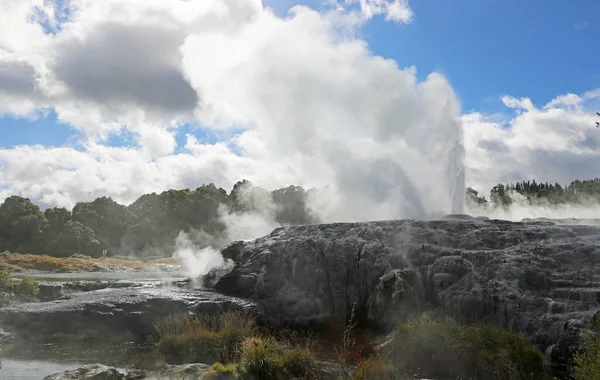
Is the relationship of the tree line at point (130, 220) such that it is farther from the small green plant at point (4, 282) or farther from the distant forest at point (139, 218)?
the small green plant at point (4, 282)

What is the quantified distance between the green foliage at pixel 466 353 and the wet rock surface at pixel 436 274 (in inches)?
90.7

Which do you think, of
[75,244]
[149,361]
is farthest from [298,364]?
[75,244]

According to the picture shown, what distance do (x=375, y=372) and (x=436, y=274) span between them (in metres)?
6.92

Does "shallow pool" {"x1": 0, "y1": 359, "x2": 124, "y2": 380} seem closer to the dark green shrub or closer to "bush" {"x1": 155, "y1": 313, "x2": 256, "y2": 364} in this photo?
"bush" {"x1": 155, "y1": 313, "x2": 256, "y2": 364}

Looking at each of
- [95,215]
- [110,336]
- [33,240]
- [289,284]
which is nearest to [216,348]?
[110,336]

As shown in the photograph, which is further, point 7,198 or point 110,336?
point 7,198

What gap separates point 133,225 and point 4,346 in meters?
69.0

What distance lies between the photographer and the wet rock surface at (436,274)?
43.9ft

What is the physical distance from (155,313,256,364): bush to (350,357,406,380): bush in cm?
386

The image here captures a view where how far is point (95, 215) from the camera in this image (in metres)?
82.1

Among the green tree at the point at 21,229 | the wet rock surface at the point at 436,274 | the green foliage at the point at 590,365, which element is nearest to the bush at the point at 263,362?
the green foliage at the point at 590,365

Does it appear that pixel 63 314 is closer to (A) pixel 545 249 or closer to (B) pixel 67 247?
(A) pixel 545 249

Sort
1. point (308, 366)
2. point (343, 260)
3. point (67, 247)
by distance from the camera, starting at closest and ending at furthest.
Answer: point (308, 366)
point (343, 260)
point (67, 247)

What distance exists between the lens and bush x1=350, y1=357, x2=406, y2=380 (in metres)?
8.88
